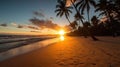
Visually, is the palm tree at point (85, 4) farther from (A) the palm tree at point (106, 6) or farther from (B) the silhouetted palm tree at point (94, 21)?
(B) the silhouetted palm tree at point (94, 21)

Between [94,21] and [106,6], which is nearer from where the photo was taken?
[106,6]

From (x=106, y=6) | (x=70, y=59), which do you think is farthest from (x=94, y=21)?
(x=70, y=59)

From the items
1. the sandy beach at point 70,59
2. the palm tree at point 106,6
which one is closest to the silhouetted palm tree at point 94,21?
the palm tree at point 106,6

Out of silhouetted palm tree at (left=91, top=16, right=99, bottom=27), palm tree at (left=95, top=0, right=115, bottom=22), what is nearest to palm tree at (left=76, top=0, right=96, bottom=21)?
palm tree at (left=95, top=0, right=115, bottom=22)

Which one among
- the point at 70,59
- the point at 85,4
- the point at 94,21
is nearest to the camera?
the point at 70,59

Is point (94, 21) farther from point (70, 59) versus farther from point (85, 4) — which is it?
point (70, 59)

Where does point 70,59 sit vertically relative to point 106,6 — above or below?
below

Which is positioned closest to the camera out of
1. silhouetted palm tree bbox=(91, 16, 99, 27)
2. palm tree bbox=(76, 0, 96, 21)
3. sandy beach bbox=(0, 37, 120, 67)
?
sandy beach bbox=(0, 37, 120, 67)

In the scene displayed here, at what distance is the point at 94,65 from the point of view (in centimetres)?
591

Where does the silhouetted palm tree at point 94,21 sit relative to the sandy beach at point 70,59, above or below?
above

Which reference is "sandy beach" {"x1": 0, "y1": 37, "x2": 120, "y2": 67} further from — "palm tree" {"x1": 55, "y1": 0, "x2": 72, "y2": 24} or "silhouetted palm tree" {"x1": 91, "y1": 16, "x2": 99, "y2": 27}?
"silhouetted palm tree" {"x1": 91, "y1": 16, "x2": 99, "y2": 27}

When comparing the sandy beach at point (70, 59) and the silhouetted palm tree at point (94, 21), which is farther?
the silhouetted palm tree at point (94, 21)

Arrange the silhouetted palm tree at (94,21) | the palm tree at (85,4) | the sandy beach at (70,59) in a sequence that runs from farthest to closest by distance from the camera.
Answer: the silhouetted palm tree at (94,21), the palm tree at (85,4), the sandy beach at (70,59)

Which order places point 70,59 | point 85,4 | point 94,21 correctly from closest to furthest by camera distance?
point 70,59, point 85,4, point 94,21
